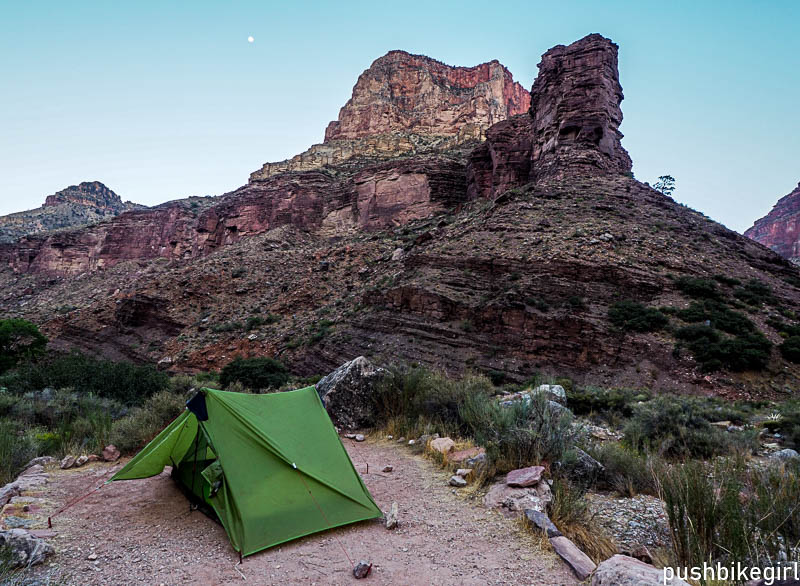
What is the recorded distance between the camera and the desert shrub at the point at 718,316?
1625cm

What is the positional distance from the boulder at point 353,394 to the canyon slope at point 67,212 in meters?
78.9

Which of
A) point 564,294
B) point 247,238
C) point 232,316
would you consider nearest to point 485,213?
point 564,294

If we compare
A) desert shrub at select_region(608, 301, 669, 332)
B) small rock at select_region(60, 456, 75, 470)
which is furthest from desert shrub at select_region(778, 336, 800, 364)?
small rock at select_region(60, 456, 75, 470)

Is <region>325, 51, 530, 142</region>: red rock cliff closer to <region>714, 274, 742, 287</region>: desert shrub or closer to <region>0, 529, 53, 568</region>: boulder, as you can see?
<region>714, 274, 742, 287</region>: desert shrub

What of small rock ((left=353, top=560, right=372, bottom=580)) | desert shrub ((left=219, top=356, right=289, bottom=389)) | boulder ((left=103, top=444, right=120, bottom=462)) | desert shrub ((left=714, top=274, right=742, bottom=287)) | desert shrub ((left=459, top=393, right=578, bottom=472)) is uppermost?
desert shrub ((left=714, top=274, right=742, bottom=287))

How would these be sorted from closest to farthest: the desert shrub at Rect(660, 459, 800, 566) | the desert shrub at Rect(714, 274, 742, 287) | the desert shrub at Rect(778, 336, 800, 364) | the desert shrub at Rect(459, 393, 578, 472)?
1. the desert shrub at Rect(660, 459, 800, 566)
2. the desert shrub at Rect(459, 393, 578, 472)
3. the desert shrub at Rect(778, 336, 800, 364)
4. the desert shrub at Rect(714, 274, 742, 287)

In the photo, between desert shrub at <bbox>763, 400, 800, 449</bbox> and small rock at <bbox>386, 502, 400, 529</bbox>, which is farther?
desert shrub at <bbox>763, 400, 800, 449</bbox>

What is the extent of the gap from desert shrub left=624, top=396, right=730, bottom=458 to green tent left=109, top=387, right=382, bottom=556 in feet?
15.8

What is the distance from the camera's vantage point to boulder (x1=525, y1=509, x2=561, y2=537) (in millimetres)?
4156

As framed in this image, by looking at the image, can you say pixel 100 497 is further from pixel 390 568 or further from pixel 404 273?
pixel 404 273

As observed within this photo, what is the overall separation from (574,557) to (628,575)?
3.37 ft

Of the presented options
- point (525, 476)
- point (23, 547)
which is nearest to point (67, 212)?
point (23, 547)

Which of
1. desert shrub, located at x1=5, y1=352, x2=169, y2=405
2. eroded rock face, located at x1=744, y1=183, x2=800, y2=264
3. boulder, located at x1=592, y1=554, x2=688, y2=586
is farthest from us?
eroded rock face, located at x1=744, y1=183, x2=800, y2=264

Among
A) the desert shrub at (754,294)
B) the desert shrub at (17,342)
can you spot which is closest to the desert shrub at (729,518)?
the desert shrub at (754,294)
